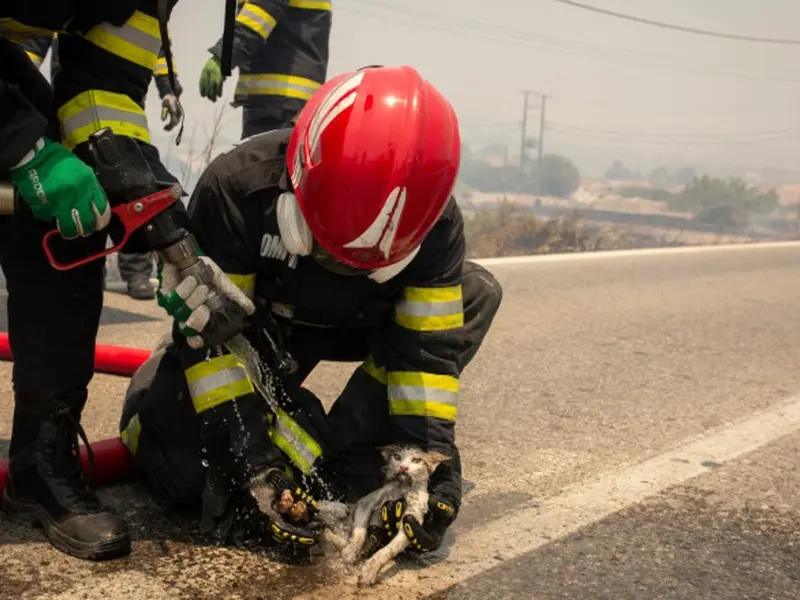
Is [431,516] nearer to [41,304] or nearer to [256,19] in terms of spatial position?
[41,304]

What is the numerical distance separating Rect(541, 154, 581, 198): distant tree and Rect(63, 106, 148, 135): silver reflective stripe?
91244 mm

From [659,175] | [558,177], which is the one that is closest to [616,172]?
[659,175]

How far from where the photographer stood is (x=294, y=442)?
2.68m

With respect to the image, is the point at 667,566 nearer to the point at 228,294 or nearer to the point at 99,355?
the point at 228,294

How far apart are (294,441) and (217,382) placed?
280 millimetres

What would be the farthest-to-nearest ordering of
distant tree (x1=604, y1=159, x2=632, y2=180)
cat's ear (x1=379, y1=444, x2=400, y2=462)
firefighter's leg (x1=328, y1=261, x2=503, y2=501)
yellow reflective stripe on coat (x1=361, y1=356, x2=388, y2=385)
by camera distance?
1. distant tree (x1=604, y1=159, x2=632, y2=180)
2. yellow reflective stripe on coat (x1=361, y1=356, x2=388, y2=385)
3. firefighter's leg (x1=328, y1=261, x2=503, y2=501)
4. cat's ear (x1=379, y1=444, x2=400, y2=462)

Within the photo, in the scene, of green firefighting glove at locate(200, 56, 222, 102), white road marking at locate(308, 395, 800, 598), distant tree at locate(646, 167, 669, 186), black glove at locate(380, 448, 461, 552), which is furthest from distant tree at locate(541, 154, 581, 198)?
black glove at locate(380, 448, 461, 552)

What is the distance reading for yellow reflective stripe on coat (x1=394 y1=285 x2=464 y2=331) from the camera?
8.83 ft

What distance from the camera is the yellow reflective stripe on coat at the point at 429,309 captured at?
2.69m

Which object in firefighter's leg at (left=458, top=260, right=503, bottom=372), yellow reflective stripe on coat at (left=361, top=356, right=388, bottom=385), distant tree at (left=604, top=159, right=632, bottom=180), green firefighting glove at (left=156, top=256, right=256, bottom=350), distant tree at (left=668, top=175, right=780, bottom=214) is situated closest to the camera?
green firefighting glove at (left=156, top=256, right=256, bottom=350)

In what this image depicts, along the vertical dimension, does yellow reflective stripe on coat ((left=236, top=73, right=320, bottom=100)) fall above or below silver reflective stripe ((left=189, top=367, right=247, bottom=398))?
above

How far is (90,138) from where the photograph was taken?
2346 millimetres

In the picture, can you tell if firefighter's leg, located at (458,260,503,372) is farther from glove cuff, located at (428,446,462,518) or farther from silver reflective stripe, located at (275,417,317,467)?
silver reflective stripe, located at (275,417,317,467)

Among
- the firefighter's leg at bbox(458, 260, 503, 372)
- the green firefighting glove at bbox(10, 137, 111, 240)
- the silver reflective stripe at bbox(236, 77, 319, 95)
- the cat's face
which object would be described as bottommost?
the cat's face
